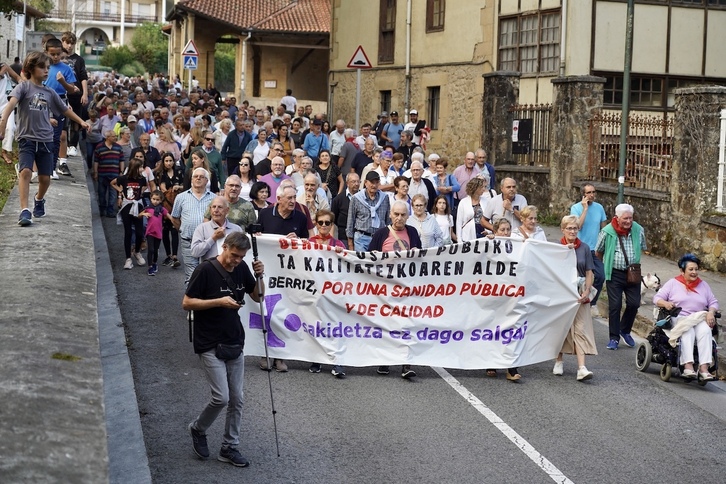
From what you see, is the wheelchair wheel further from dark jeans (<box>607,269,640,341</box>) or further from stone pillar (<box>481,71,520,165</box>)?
stone pillar (<box>481,71,520,165</box>)

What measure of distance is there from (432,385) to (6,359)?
17.4 feet

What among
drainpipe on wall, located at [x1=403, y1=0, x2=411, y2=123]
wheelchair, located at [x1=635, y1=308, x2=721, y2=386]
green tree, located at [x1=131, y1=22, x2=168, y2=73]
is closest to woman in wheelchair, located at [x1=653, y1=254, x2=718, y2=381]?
wheelchair, located at [x1=635, y1=308, x2=721, y2=386]

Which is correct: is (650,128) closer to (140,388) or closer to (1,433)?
(140,388)

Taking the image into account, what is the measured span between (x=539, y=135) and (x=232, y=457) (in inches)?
692

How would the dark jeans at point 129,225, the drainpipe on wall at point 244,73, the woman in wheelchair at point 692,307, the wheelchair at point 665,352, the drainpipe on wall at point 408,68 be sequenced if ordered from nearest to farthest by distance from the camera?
1. the woman in wheelchair at point 692,307
2. the wheelchair at point 665,352
3. the dark jeans at point 129,225
4. the drainpipe on wall at point 408,68
5. the drainpipe on wall at point 244,73

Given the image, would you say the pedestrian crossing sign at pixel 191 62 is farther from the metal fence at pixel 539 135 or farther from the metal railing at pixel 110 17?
the metal railing at pixel 110 17

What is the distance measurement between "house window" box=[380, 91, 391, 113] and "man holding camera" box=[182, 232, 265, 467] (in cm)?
2869

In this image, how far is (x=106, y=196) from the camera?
21.6 metres

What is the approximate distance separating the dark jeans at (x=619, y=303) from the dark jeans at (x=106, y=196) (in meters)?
10.7

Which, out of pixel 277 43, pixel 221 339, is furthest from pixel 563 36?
pixel 277 43

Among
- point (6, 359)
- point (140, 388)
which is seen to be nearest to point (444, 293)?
point (140, 388)

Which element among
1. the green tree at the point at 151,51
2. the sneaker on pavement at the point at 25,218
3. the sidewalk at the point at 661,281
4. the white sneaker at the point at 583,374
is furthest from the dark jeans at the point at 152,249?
the green tree at the point at 151,51

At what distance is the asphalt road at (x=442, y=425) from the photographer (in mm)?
8406

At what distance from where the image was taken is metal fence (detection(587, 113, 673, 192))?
65.1 ft
